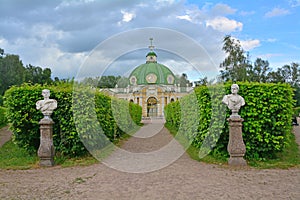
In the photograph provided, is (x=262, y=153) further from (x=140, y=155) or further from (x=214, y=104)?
(x=140, y=155)

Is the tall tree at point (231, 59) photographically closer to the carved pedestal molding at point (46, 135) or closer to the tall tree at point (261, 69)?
the tall tree at point (261, 69)

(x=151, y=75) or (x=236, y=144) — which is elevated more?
(x=151, y=75)

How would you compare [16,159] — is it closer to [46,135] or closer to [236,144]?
[46,135]

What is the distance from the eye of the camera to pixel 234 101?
7.19 m

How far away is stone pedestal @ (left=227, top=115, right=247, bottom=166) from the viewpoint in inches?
278

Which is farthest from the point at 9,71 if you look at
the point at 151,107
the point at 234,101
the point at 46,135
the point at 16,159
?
the point at 234,101

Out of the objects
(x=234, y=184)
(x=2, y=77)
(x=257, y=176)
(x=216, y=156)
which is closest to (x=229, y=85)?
(x=216, y=156)

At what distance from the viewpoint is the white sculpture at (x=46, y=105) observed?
7453 mm

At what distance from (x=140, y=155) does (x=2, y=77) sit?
110ft

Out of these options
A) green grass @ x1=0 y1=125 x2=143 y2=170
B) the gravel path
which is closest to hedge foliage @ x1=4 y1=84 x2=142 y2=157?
green grass @ x1=0 y1=125 x2=143 y2=170

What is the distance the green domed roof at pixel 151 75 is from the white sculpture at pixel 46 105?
3973cm

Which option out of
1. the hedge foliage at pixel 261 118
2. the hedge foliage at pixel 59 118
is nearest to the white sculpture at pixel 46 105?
the hedge foliage at pixel 59 118

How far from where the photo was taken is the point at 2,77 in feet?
120

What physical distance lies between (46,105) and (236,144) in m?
4.87
